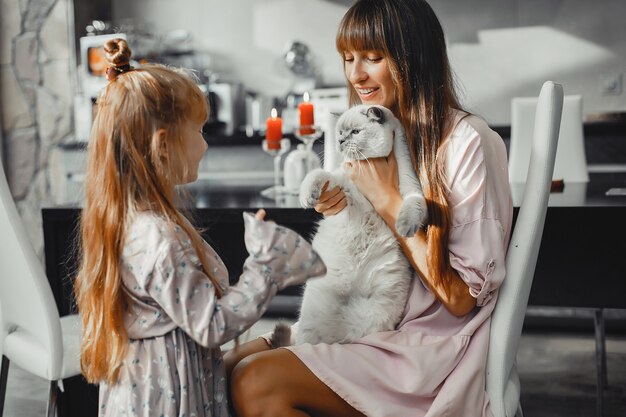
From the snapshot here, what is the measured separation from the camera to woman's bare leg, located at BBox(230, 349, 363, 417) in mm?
1149

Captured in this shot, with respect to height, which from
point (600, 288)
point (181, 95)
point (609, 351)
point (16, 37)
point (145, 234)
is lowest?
point (609, 351)

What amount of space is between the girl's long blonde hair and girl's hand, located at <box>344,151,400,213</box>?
36cm

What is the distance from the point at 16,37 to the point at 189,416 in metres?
4.22

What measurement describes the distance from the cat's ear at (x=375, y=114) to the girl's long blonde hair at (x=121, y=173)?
1.08 feet

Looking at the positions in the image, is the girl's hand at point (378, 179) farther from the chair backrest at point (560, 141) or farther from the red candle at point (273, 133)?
the chair backrest at point (560, 141)

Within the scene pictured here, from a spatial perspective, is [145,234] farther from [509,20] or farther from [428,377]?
[509,20]

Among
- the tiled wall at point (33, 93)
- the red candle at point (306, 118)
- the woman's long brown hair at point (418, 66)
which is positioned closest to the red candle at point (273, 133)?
the red candle at point (306, 118)

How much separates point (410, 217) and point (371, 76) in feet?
1.07

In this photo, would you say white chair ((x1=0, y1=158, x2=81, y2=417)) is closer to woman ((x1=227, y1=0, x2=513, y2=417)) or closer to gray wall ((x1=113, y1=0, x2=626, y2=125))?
woman ((x1=227, y1=0, x2=513, y2=417))

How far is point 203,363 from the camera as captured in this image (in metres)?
1.17

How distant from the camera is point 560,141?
10.0ft

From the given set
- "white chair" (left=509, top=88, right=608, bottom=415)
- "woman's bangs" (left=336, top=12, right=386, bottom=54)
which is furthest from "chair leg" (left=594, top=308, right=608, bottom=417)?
"woman's bangs" (left=336, top=12, right=386, bottom=54)

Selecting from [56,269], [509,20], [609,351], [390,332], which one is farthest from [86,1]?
[390,332]

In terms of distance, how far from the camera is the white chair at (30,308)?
1577 millimetres
